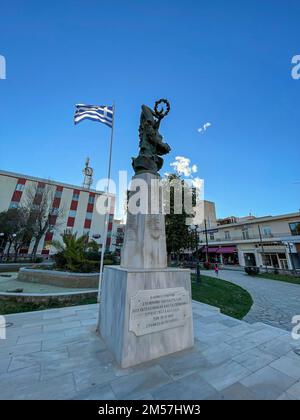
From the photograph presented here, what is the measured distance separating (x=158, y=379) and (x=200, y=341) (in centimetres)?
159

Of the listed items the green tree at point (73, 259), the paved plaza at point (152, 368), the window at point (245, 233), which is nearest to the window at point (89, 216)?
the green tree at point (73, 259)

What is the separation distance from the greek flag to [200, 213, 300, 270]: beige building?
81.4ft

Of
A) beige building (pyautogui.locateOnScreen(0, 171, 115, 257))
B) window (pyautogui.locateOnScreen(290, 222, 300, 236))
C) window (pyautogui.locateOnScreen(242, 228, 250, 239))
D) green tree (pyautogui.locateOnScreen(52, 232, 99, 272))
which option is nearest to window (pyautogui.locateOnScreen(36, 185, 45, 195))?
beige building (pyautogui.locateOnScreen(0, 171, 115, 257))

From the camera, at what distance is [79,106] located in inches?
286

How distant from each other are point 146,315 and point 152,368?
2.30ft

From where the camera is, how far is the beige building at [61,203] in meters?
28.7

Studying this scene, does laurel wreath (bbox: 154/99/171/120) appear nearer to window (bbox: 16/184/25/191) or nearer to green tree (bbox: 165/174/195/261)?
green tree (bbox: 165/174/195/261)

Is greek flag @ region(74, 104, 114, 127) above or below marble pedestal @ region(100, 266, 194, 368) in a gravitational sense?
above

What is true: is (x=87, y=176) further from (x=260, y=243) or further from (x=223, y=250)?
(x=260, y=243)

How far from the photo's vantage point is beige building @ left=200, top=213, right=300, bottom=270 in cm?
2436

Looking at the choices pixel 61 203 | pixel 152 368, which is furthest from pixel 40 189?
pixel 152 368

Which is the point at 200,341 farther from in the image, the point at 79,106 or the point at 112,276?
the point at 79,106

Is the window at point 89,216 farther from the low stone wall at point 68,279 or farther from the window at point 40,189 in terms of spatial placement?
the low stone wall at point 68,279
